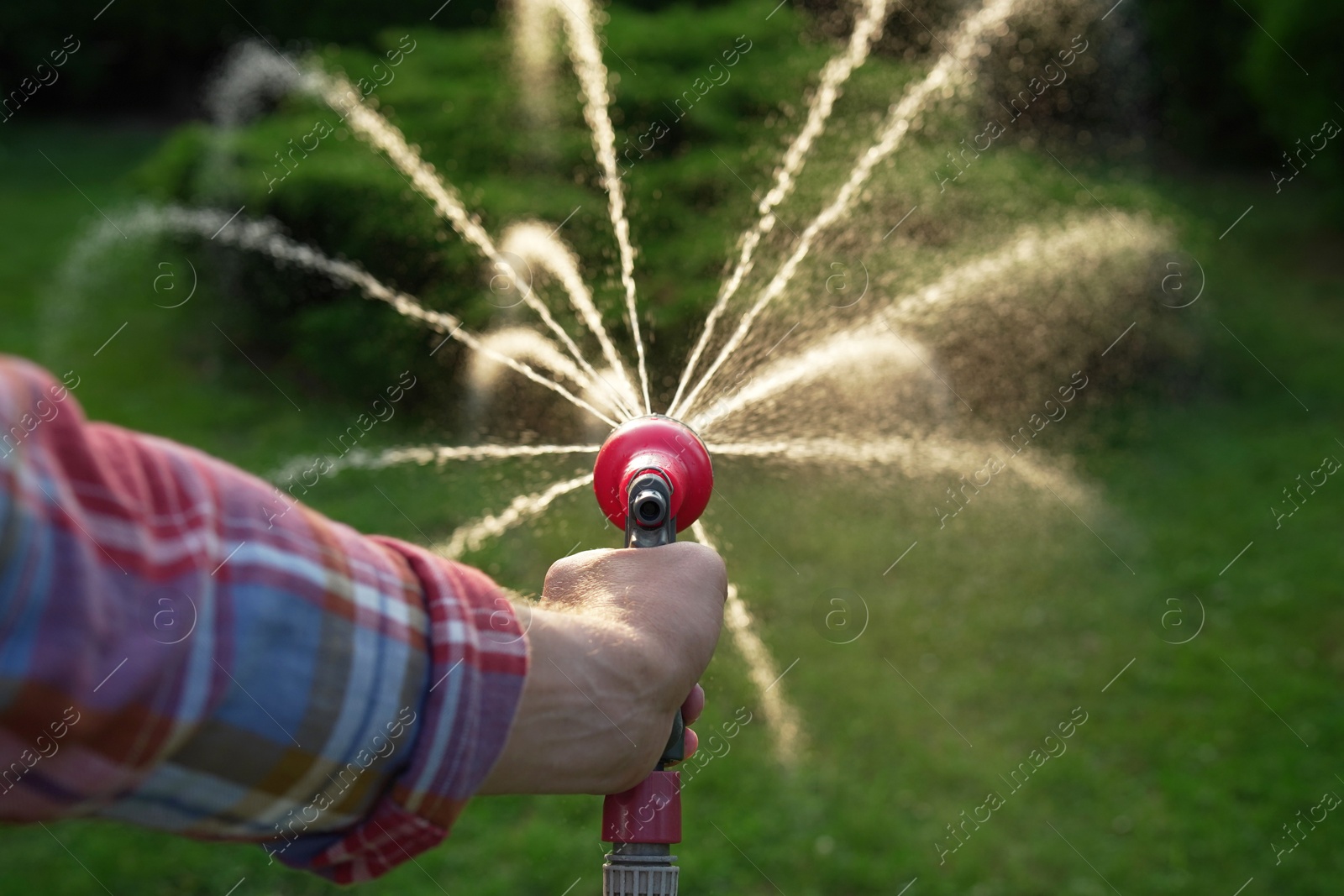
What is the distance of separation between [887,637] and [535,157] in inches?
141

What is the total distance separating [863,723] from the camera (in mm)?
4301

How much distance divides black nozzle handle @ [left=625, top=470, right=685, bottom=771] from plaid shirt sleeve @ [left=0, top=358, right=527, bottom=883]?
255mm

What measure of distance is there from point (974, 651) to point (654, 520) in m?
3.66

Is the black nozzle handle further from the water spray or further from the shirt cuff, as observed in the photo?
the shirt cuff

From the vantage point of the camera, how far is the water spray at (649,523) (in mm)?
1303

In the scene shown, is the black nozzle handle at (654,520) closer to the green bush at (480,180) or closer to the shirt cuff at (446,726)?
the shirt cuff at (446,726)

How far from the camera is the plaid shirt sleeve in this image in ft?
2.68

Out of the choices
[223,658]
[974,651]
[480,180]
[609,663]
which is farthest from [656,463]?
[480,180]

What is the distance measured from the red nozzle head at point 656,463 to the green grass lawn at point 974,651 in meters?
2.48

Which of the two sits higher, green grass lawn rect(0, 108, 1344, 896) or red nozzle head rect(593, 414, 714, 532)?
green grass lawn rect(0, 108, 1344, 896)

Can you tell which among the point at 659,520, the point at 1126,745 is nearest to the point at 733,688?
the point at 1126,745

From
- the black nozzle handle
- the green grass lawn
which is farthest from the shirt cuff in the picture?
the green grass lawn

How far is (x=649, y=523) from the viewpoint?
4.38 feet

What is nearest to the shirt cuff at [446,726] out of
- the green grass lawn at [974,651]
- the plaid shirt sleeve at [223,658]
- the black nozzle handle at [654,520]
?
the plaid shirt sleeve at [223,658]
